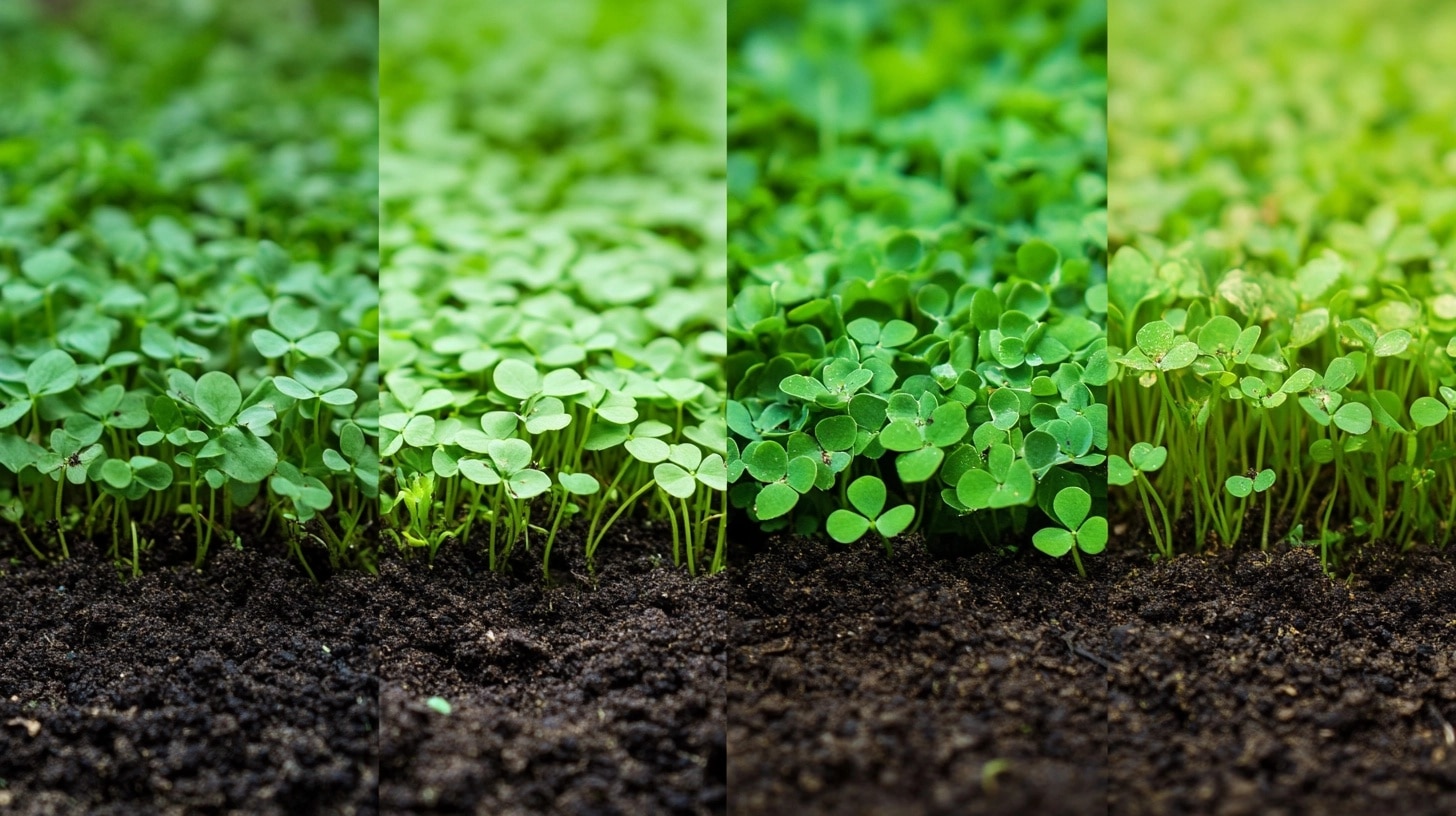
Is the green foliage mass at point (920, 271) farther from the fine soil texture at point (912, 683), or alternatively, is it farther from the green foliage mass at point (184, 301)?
the green foliage mass at point (184, 301)

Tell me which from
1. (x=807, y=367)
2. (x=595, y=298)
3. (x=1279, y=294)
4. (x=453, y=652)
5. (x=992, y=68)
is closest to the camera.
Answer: (x=453, y=652)

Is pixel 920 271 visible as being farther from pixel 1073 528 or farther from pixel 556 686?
pixel 556 686

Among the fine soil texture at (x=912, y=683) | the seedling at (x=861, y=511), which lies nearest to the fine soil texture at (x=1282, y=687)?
the fine soil texture at (x=912, y=683)

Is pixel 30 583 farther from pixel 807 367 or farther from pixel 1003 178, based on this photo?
pixel 1003 178

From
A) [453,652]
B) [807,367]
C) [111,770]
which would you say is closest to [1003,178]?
[807,367]

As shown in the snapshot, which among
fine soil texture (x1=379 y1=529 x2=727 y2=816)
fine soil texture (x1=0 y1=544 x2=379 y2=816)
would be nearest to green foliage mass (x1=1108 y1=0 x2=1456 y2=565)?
fine soil texture (x1=379 y1=529 x2=727 y2=816)

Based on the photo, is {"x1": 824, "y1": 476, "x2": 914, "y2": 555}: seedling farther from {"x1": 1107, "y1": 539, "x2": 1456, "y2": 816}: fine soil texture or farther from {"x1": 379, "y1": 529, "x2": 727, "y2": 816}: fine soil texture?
{"x1": 1107, "y1": 539, "x2": 1456, "y2": 816}: fine soil texture

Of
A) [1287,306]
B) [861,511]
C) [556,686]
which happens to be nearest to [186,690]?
[556,686]
